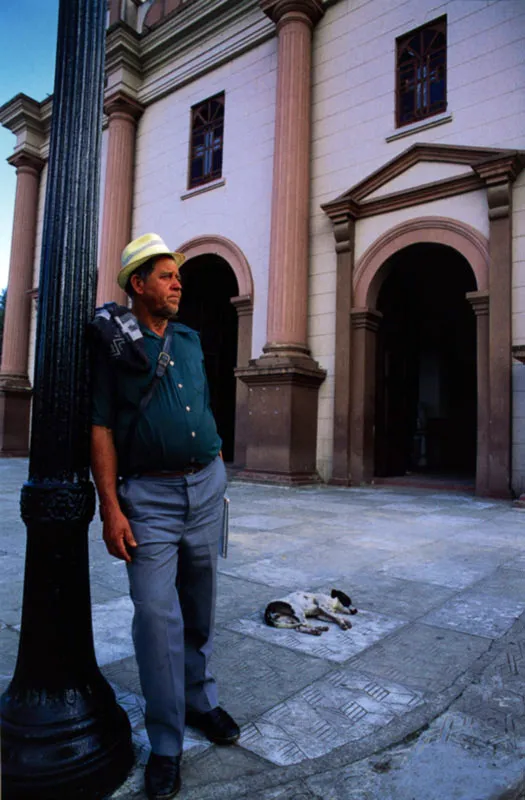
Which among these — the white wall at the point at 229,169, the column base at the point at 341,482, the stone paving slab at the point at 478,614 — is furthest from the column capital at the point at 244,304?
the stone paving slab at the point at 478,614

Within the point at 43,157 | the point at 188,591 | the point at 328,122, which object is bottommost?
the point at 188,591

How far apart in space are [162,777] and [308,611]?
1565mm

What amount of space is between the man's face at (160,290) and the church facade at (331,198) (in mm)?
7718

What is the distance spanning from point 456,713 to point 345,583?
173cm

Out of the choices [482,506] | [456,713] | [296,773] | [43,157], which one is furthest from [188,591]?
[43,157]

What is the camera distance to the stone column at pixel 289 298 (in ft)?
34.0

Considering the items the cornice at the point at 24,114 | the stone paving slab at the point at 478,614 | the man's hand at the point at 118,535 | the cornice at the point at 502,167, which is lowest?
the stone paving slab at the point at 478,614

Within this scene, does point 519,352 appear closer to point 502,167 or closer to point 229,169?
point 502,167

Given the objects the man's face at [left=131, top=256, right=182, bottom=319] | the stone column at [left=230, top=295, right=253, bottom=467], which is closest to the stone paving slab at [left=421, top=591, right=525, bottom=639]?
the man's face at [left=131, top=256, right=182, bottom=319]

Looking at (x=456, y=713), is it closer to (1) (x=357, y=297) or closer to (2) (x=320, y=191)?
(1) (x=357, y=297)

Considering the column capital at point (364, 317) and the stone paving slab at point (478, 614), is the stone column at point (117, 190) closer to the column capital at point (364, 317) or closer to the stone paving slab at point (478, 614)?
the column capital at point (364, 317)

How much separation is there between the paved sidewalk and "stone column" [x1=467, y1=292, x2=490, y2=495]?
4.11 metres

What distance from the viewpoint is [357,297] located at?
35.4 feet

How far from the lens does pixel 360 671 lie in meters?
2.53
